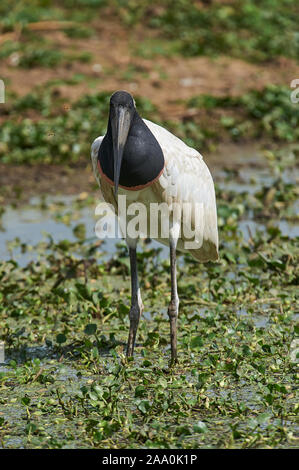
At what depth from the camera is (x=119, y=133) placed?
4430mm

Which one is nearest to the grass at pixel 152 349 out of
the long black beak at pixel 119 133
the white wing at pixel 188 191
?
the white wing at pixel 188 191

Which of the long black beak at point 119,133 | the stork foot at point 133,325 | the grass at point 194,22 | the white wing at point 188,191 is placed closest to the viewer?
the long black beak at point 119,133

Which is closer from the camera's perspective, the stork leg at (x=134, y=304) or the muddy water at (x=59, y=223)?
the stork leg at (x=134, y=304)

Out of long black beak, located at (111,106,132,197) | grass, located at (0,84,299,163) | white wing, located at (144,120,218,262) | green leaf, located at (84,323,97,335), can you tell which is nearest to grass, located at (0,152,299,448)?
green leaf, located at (84,323,97,335)

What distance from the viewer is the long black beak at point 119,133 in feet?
14.5

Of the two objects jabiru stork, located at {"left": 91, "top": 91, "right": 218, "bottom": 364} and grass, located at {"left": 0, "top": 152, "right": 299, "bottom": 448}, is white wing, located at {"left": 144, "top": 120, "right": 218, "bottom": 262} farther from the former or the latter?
grass, located at {"left": 0, "top": 152, "right": 299, "bottom": 448}

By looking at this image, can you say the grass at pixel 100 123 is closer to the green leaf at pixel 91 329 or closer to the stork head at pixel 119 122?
the green leaf at pixel 91 329

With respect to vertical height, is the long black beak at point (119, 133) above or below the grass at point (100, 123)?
above

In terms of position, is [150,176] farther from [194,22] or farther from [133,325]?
[194,22]

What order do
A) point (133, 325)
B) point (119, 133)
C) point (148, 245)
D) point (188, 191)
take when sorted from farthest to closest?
point (148, 245)
point (133, 325)
point (188, 191)
point (119, 133)

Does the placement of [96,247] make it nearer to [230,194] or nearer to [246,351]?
[230,194]

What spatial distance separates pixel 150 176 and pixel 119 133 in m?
0.27

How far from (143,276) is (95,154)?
141 centimetres

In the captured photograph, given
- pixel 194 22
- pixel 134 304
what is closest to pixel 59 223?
pixel 134 304
